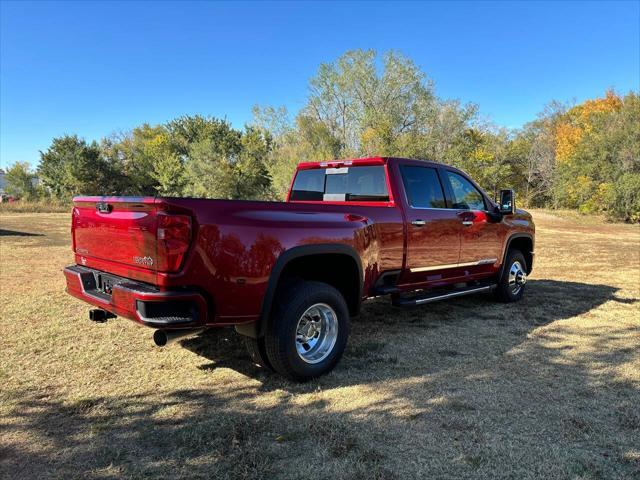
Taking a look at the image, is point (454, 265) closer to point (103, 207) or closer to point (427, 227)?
point (427, 227)

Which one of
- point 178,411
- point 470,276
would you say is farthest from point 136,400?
point 470,276

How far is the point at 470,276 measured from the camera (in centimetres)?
581

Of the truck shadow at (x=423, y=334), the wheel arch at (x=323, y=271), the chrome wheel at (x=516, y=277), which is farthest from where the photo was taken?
the chrome wheel at (x=516, y=277)

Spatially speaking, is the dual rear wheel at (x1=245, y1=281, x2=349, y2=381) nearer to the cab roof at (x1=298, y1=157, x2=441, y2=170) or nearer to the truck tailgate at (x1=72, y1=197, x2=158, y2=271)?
the truck tailgate at (x1=72, y1=197, x2=158, y2=271)

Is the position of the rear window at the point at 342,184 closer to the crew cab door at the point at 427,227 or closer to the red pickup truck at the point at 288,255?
the red pickup truck at the point at 288,255

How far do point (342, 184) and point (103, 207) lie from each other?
2663 mm

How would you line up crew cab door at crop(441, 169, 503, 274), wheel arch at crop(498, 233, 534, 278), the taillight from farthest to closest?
1. wheel arch at crop(498, 233, 534, 278)
2. crew cab door at crop(441, 169, 503, 274)
3. the taillight

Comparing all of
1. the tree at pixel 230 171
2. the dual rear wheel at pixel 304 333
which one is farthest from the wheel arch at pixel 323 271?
the tree at pixel 230 171

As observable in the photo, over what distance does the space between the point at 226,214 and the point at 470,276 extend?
380cm

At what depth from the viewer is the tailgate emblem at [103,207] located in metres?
3.48

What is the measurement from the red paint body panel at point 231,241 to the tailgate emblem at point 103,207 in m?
0.02

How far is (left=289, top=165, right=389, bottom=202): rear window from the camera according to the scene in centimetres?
491

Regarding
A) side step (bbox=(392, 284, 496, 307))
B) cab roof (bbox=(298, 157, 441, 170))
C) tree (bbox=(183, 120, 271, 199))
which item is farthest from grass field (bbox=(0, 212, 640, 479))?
tree (bbox=(183, 120, 271, 199))

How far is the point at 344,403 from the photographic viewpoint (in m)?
3.38
